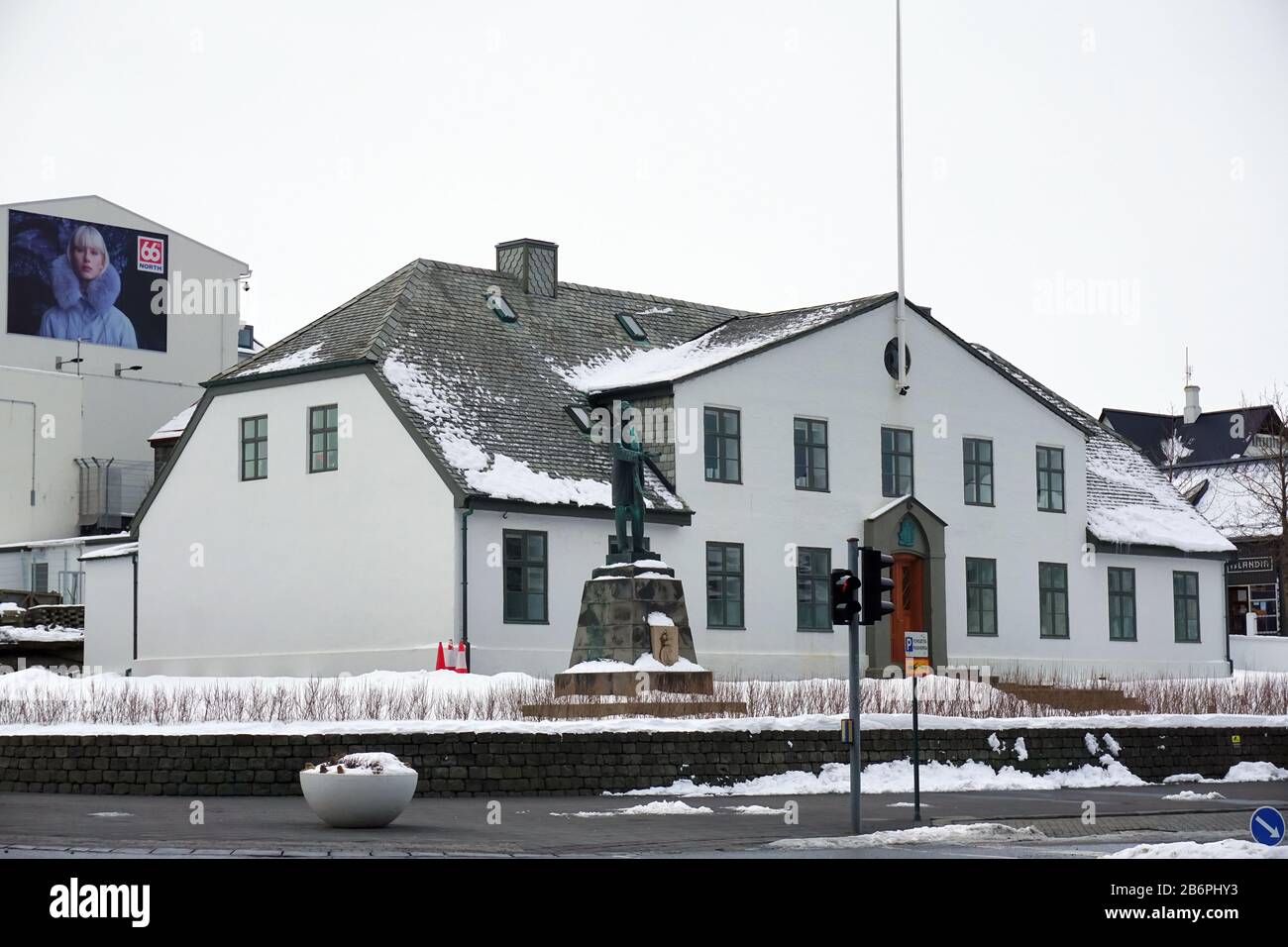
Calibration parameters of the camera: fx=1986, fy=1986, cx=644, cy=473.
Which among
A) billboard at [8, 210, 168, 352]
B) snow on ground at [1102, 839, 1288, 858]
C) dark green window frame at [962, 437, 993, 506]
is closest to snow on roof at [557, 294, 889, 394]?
dark green window frame at [962, 437, 993, 506]

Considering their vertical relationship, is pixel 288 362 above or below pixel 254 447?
above

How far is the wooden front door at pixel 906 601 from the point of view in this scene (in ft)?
144

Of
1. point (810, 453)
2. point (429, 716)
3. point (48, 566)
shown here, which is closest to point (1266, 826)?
point (429, 716)

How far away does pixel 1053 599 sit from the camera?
48.2m

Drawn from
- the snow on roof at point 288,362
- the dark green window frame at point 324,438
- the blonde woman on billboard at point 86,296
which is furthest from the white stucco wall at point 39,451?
the dark green window frame at point 324,438

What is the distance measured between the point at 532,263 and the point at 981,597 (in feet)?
42.8

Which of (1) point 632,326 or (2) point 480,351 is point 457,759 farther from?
(1) point 632,326

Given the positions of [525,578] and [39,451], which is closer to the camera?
[525,578]

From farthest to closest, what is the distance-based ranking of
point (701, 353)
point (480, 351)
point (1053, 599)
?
point (1053, 599) → point (701, 353) → point (480, 351)

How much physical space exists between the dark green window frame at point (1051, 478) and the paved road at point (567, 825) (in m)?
21.1

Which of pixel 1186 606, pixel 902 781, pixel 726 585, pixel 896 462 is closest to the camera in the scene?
pixel 902 781

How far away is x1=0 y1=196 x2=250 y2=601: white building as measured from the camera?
64.1 m
